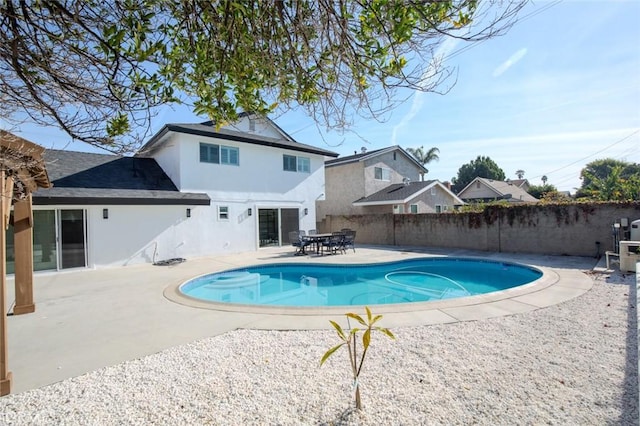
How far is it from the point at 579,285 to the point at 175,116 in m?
9.75

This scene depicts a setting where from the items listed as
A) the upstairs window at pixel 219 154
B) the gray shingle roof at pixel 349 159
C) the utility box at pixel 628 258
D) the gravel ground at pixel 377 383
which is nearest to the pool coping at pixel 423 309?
the gravel ground at pixel 377 383

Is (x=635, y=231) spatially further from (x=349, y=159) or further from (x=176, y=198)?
(x=349, y=159)

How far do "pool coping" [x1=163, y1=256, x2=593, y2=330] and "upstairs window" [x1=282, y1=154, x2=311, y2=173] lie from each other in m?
12.2

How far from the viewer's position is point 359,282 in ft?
36.3

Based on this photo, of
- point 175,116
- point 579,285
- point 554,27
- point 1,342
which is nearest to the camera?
point 1,342

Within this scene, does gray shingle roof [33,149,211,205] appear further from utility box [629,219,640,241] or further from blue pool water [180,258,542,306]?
utility box [629,219,640,241]

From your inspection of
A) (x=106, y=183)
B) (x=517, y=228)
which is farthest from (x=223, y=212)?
(x=517, y=228)

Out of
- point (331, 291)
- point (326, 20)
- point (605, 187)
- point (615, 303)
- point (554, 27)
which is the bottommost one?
point (331, 291)

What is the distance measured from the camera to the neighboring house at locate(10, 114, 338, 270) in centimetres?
1152

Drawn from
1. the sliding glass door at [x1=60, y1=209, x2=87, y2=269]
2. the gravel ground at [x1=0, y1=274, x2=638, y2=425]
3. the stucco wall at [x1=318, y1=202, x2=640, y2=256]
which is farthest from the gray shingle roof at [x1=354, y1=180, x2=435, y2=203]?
the gravel ground at [x1=0, y1=274, x2=638, y2=425]

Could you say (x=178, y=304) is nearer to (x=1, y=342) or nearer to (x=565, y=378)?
(x=1, y=342)

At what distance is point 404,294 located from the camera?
9484mm

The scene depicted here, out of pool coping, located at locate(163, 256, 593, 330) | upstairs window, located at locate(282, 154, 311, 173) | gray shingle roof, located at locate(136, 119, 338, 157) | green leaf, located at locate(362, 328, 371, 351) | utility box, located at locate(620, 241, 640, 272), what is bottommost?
pool coping, located at locate(163, 256, 593, 330)

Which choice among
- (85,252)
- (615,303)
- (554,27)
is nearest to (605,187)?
(615,303)
